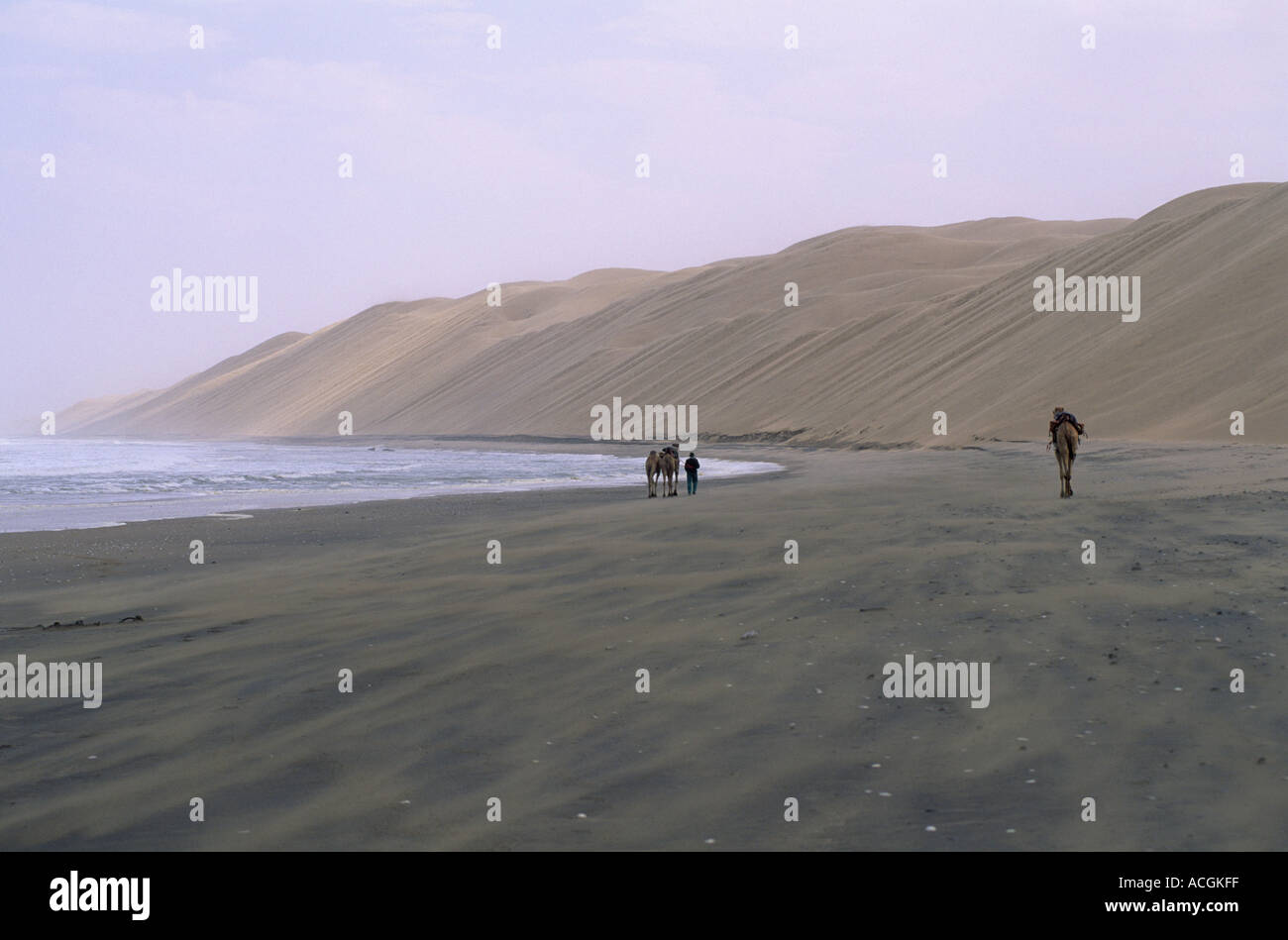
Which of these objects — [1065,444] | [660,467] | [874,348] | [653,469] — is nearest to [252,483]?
[660,467]

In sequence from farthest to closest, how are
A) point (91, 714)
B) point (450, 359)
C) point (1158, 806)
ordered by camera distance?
point (450, 359)
point (91, 714)
point (1158, 806)

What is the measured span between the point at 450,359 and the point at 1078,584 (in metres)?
113

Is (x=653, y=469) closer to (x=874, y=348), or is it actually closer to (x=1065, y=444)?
(x=1065, y=444)

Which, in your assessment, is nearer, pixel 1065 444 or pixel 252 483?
pixel 1065 444

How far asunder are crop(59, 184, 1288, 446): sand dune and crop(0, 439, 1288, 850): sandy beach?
66.0 ft

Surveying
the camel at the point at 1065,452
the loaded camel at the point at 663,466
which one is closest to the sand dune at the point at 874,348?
the camel at the point at 1065,452

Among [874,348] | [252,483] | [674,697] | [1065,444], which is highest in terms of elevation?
[874,348]

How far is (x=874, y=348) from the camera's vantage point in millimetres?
57031

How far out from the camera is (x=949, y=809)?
14.0 feet

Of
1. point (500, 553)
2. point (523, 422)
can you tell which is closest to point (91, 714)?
point (500, 553)

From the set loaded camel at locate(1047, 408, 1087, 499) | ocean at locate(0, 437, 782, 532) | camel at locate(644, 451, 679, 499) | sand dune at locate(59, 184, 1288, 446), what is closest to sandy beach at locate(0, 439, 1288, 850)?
loaded camel at locate(1047, 408, 1087, 499)

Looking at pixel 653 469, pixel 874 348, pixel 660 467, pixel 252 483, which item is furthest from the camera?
pixel 874 348

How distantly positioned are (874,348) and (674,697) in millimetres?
52846
